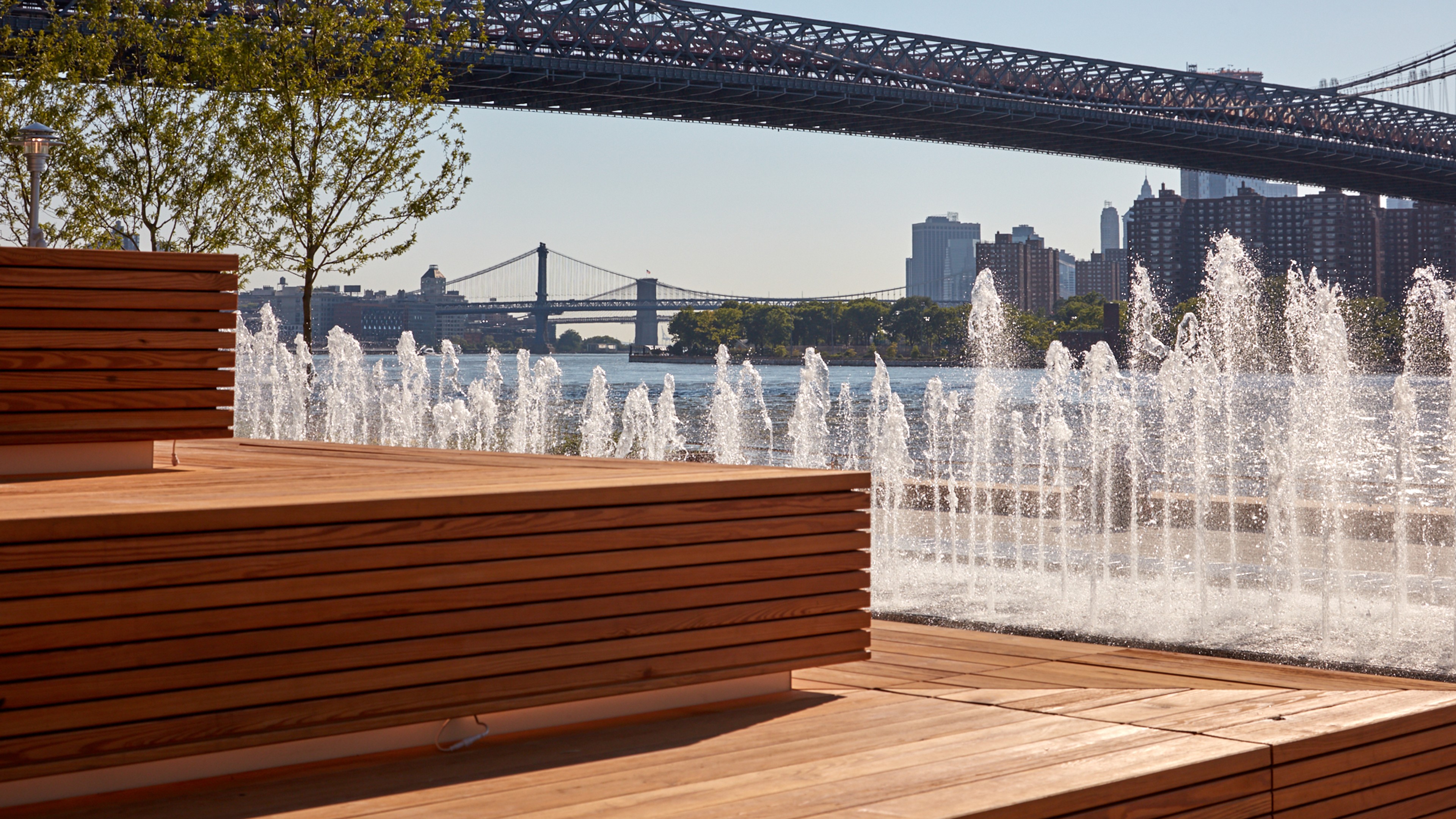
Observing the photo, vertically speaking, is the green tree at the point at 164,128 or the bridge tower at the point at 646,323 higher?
the bridge tower at the point at 646,323

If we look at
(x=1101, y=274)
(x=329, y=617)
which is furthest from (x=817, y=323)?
(x=329, y=617)

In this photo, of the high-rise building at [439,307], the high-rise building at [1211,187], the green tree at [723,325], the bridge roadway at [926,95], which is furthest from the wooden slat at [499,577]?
the high-rise building at [1211,187]

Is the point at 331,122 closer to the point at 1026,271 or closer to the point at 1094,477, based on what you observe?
the point at 1094,477

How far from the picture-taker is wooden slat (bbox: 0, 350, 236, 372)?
9.43 feet

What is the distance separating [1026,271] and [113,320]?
76.7 m

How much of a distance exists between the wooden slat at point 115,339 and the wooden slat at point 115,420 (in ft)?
0.51

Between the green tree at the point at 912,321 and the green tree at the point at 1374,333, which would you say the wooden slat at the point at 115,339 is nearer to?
the green tree at the point at 1374,333

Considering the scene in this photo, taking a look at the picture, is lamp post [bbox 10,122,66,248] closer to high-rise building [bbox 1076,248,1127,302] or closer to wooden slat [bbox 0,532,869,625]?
wooden slat [bbox 0,532,869,625]

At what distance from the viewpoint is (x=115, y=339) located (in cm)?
298

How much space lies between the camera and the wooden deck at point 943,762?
2.13 meters

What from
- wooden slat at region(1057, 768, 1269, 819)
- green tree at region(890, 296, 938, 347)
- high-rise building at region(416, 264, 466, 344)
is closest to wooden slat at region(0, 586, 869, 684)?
wooden slat at region(1057, 768, 1269, 819)

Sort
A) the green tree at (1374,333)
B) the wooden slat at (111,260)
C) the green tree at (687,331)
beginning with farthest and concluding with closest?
the green tree at (687,331) → the green tree at (1374,333) → the wooden slat at (111,260)

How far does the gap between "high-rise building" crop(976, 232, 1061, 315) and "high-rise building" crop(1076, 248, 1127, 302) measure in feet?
4.71

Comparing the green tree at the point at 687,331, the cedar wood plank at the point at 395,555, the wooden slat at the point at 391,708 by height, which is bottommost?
the wooden slat at the point at 391,708
